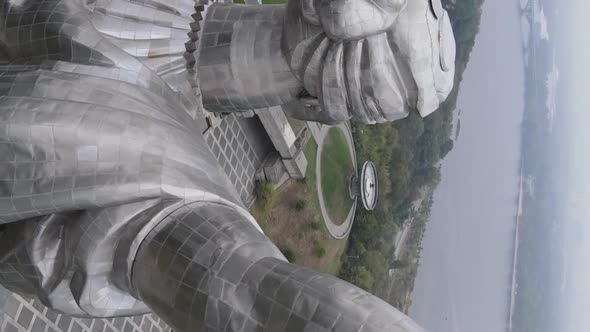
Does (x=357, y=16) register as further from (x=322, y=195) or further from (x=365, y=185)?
(x=365, y=185)

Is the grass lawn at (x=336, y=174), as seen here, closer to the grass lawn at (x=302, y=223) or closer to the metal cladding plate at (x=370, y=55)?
the grass lawn at (x=302, y=223)

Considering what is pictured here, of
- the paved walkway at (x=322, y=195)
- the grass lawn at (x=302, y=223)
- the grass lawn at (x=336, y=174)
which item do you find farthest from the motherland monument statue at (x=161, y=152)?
the grass lawn at (x=336, y=174)

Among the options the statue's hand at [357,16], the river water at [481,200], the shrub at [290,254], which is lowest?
the river water at [481,200]

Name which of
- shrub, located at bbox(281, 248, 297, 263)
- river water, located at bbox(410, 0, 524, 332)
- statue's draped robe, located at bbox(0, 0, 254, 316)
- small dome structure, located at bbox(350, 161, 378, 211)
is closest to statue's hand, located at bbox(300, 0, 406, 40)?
statue's draped robe, located at bbox(0, 0, 254, 316)

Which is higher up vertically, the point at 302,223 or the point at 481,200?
the point at 302,223

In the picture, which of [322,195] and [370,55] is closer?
[370,55]

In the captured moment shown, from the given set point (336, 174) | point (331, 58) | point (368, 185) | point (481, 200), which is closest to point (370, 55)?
point (331, 58)
